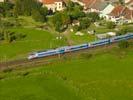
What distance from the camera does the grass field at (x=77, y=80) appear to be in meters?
35.1

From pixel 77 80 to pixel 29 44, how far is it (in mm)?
12500

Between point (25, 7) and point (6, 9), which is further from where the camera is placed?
point (6, 9)

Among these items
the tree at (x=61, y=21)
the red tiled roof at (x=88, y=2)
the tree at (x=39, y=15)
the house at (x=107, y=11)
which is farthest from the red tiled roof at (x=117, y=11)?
the tree at (x=39, y=15)

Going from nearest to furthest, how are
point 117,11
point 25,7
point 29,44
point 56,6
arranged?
point 29,44, point 117,11, point 25,7, point 56,6

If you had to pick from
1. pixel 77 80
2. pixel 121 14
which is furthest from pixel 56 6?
pixel 77 80

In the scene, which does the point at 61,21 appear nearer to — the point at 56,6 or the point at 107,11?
the point at 107,11

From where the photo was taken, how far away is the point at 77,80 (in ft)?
126

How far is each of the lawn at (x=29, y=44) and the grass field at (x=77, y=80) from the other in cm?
474

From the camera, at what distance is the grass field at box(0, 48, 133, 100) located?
35125 mm

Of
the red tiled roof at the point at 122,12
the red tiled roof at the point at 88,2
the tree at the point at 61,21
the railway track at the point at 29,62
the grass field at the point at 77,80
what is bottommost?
the grass field at the point at 77,80

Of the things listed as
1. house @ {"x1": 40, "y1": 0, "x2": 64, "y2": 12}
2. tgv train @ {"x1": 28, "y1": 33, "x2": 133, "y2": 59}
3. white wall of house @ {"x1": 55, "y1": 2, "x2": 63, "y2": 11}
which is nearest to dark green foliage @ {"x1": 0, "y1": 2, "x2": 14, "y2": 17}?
house @ {"x1": 40, "y1": 0, "x2": 64, "y2": 12}

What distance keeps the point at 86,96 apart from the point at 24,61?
1095 cm

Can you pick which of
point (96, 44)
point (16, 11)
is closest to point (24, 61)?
point (96, 44)

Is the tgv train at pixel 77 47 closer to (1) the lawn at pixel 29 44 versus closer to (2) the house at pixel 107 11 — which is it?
(1) the lawn at pixel 29 44
